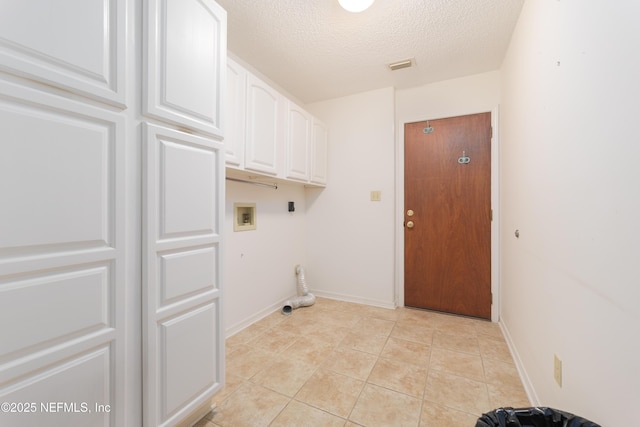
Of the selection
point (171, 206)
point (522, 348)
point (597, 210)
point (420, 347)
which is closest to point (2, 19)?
point (171, 206)

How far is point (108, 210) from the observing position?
0.93m

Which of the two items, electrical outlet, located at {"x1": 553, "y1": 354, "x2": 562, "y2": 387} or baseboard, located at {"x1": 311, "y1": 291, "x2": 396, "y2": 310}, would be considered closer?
electrical outlet, located at {"x1": 553, "y1": 354, "x2": 562, "y2": 387}

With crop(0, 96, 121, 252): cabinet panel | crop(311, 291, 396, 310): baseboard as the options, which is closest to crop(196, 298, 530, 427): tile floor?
crop(311, 291, 396, 310): baseboard

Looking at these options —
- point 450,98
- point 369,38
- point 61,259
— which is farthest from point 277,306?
point 450,98

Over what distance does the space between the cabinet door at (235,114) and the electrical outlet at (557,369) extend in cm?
206

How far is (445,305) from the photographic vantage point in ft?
9.03

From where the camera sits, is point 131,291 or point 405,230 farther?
point 405,230

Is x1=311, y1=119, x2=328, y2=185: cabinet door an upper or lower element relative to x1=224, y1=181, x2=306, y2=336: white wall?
upper

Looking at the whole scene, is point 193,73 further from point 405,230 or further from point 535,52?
point 405,230

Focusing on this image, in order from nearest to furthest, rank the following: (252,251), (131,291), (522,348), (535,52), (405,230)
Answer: (131,291)
(535,52)
(522,348)
(252,251)
(405,230)

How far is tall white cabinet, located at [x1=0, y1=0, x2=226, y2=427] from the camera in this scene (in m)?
0.74

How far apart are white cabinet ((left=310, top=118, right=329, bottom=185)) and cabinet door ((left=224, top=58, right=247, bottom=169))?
3.54ft

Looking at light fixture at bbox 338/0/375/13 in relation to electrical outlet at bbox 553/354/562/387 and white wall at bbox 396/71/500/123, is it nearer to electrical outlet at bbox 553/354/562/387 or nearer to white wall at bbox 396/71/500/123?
white wall at bbox 396/71/500/123

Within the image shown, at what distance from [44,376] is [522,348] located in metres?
2.42
